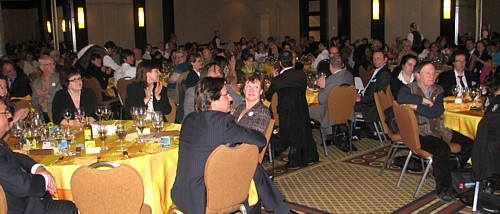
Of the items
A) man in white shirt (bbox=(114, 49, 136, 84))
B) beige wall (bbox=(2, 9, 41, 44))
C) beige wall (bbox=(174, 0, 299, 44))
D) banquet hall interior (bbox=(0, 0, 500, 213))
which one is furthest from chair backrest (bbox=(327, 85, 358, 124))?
beige wall (bbox=(2, 9, 41, 44))

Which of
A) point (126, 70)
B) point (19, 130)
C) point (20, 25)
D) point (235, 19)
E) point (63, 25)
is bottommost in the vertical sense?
point (19, 130)

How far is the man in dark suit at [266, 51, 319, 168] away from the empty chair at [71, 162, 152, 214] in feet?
11.0

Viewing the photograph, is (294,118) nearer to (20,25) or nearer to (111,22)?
(111,22)

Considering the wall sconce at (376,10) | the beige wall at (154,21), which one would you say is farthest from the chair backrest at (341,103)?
the beige wall at (154,21)

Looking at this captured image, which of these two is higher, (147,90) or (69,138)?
(147,90)

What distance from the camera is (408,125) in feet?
18.1

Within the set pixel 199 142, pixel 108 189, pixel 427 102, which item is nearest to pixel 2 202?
pixel 108 189

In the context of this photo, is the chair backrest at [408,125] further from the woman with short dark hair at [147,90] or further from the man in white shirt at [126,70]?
the man in white shirt at [126,70]

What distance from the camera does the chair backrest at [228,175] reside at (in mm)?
3727

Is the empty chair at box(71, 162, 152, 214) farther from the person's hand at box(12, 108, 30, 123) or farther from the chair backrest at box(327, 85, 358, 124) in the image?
the chair backrest at box(327, 85, 358, 124)

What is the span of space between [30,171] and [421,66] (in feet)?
12.8

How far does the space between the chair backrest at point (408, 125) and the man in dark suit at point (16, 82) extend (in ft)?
18.9

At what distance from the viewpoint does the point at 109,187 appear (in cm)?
348

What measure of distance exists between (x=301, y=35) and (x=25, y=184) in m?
18.9
